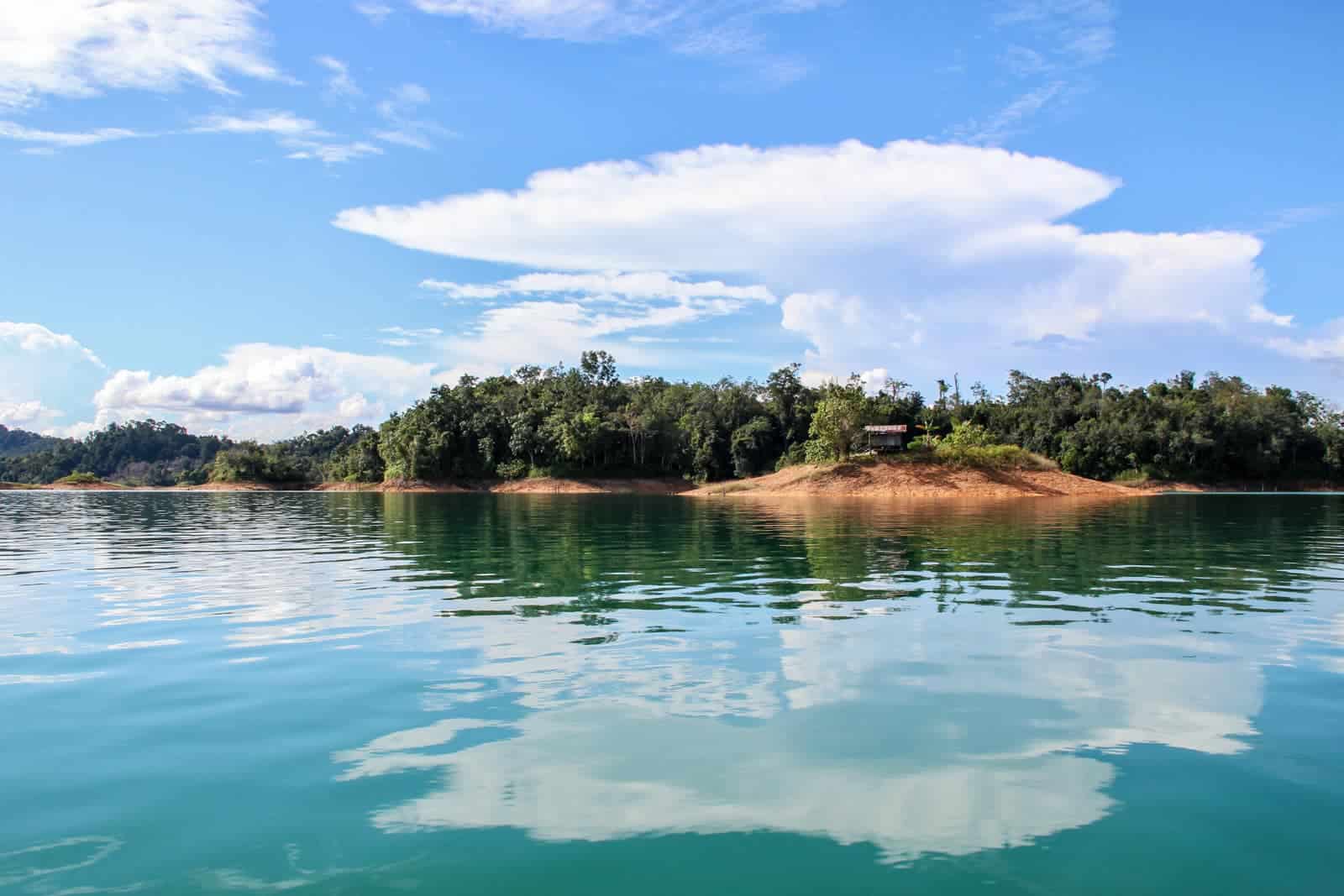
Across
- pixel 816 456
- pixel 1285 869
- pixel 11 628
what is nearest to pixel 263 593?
pixel 11 628

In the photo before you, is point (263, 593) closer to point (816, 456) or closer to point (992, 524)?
point (992, 524)

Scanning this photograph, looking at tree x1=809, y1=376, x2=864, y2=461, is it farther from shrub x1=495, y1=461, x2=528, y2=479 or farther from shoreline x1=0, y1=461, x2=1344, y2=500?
shrub x1=495, y1=461, x2=528, y2=479

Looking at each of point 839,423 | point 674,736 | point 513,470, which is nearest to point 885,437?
point 839,423

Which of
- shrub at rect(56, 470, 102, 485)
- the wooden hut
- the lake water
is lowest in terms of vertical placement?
the lake water

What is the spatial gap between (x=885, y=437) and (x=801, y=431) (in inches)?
605

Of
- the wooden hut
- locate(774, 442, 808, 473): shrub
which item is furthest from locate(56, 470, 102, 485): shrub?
the wooden hut

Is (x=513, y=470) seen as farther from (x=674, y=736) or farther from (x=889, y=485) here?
(x=674, y=736)

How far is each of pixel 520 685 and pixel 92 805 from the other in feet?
14.3

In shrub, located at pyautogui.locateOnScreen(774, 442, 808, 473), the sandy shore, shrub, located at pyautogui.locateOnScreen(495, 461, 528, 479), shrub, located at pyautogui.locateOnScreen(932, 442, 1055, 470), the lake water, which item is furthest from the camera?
shrub, located at pyautogui.locateOnScreen(495, 461, 528, 479)

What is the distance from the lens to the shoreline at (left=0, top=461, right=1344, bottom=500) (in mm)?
85688

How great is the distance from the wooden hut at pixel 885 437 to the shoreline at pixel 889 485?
20.1 ft

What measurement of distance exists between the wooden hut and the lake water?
79.5m

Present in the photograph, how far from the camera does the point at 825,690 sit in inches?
380

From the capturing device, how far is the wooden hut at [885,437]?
97938 mm
